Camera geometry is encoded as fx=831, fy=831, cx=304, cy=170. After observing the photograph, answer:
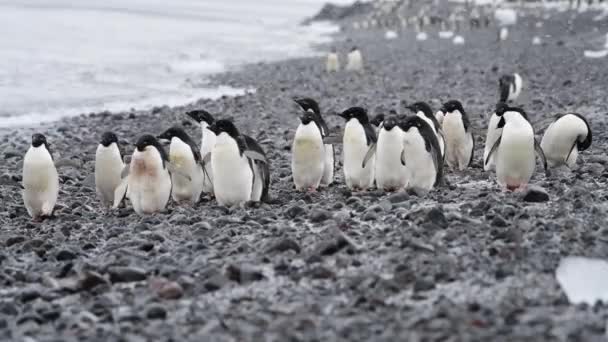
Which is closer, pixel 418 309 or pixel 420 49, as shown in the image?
pixel 418 309

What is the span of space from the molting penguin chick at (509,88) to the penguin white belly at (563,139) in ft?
17.3

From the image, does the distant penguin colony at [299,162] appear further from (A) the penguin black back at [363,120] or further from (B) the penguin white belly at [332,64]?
(B) the penguin white belly at [332,64]

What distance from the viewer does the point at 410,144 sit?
6.68m

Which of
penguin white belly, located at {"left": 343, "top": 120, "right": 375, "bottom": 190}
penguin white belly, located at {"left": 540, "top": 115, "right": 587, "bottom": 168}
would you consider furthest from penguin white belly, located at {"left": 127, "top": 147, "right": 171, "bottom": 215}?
penguin white belly, located at {"left": 540, "top": 115, "right": 587, "bottom": 168}

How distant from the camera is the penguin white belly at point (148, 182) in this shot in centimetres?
649

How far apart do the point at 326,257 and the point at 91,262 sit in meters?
1.46

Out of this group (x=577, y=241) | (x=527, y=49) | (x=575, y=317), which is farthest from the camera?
(x=527, y=49)

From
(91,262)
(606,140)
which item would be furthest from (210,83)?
(91,262)

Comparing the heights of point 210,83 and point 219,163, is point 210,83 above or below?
above

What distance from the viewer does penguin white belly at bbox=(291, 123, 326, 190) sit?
7008 mm

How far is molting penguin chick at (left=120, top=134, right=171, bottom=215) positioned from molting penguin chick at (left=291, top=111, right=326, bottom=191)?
113cm

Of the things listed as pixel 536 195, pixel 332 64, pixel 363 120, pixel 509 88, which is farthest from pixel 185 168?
pixel 332 64

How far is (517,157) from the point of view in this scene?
21.3 feet

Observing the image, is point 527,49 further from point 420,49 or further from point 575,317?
point 575,317
